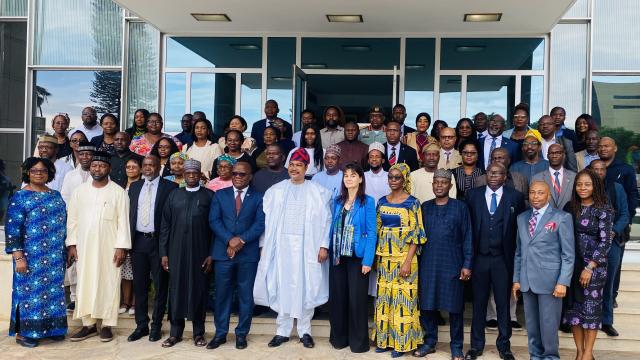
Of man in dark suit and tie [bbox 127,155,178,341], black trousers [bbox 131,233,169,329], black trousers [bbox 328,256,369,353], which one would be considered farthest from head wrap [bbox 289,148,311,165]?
black trousers [bbox 131,233,169,329]

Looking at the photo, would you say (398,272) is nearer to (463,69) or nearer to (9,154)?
(463,69)

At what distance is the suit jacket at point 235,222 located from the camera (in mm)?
6000

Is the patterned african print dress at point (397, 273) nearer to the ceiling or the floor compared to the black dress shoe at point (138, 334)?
nearer to the ceiling

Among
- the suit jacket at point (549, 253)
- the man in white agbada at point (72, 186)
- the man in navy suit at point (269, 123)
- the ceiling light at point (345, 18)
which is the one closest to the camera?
the suit jacket at point (549, 253)

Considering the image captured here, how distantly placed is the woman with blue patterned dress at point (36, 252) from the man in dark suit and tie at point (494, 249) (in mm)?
4301

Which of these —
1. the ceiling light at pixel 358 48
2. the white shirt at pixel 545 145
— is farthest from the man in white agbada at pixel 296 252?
the ceiling light at pixel 358 48

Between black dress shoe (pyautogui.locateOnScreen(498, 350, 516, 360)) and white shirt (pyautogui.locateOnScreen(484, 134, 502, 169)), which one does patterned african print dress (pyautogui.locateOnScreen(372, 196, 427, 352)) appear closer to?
black dress shoe (pyautogui.locateOnScreen(498, 350, 516, 360))

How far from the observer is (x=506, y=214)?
5.61 metres

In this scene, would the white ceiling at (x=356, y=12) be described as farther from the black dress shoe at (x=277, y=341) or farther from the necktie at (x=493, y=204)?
the black dress shoe at (x=277, y=341)

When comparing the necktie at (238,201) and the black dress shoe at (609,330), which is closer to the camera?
the necktie at (238,201)

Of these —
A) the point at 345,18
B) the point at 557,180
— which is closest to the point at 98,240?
the point at 557,180

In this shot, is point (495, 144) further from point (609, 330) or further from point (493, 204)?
point (609, 330)

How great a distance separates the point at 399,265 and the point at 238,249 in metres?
1.65

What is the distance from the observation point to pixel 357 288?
19.2 ft
